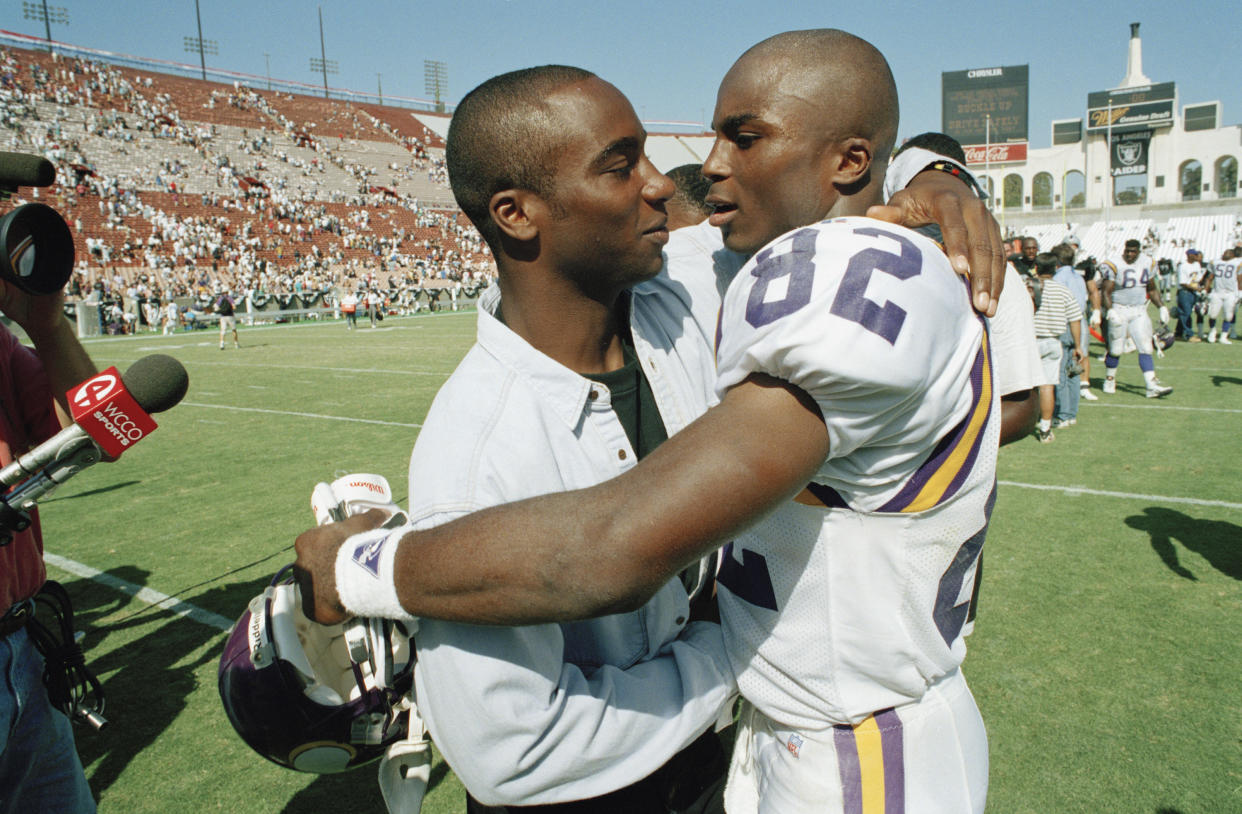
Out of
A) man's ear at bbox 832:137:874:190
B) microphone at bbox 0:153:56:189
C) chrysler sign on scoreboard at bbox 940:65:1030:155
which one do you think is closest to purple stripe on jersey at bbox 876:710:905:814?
man's ear at bbox 832:137:874:190

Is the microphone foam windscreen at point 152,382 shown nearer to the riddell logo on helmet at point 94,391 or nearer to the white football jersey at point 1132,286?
the riddell logo on helmet at point 94,391

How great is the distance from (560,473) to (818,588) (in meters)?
0.51

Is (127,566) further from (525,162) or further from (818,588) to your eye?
(818,588)

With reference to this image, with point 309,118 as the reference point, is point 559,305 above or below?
below

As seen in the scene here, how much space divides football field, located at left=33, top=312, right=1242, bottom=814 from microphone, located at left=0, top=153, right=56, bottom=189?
8.67ft

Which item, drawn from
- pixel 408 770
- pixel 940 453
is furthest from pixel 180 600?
pixel 940 453

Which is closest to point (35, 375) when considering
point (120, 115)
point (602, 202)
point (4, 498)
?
point (4, 498)

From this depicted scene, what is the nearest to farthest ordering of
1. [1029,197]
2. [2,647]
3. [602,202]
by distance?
1. [602,202]
2. [2,647]
3. [1029,197]

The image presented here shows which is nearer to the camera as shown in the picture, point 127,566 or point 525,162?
point 525,162

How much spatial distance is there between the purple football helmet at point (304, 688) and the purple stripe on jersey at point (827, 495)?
77cm

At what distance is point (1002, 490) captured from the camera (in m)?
6.96

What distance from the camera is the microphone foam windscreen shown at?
1.75 m

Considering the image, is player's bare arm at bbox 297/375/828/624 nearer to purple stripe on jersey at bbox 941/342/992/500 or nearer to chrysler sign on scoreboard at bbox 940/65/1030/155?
purple stripe on jersey at bbox 941/342/992/500

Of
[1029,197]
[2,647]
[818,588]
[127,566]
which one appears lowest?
[127,566]
